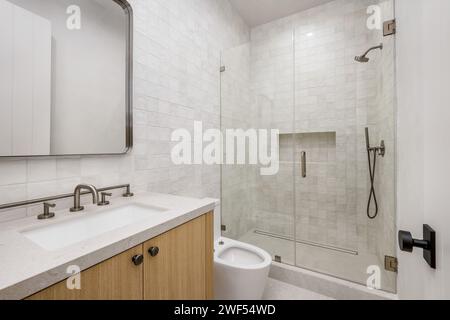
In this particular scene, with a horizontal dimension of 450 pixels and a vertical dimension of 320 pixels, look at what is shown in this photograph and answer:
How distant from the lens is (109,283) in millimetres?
619

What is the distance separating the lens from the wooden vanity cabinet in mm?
573

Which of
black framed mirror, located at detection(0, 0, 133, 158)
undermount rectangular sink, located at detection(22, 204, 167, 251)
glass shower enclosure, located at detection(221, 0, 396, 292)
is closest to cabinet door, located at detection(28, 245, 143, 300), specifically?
undermount rectangular sink, located at detection(22, 204, 167, 251)

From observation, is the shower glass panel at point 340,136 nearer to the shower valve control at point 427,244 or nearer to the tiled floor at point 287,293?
the tiled floor at point 287,293

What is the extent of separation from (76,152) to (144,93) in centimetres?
55

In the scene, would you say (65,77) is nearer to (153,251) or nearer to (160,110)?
(160,110)

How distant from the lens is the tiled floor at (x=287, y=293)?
63.9 inches

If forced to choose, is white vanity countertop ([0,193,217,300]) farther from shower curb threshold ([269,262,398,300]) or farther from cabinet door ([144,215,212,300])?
shower curb threshold ([269,262,398,300])

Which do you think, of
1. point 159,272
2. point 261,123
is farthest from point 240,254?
point 261,123

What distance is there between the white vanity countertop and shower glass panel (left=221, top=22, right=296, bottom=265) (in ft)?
4.71

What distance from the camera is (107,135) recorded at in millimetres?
1180

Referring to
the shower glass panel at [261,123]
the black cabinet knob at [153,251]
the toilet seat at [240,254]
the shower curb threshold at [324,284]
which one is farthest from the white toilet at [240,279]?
the shower glass panel at [261,123]

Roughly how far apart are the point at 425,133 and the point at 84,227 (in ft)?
4.18
